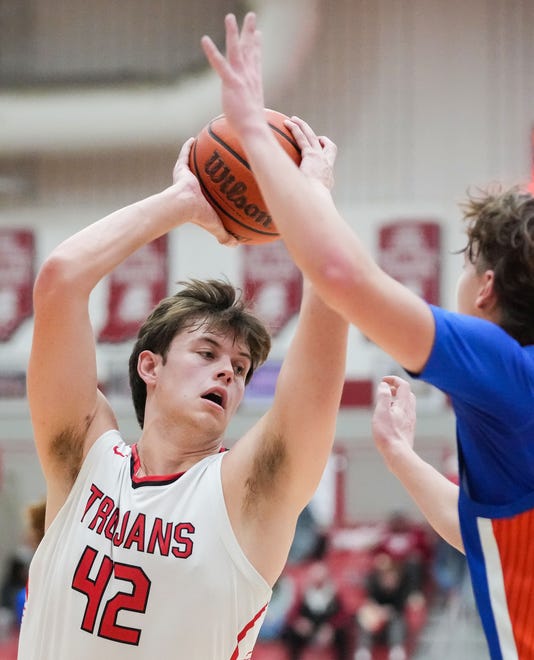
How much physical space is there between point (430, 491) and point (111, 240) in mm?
1241

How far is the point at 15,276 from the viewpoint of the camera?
14.8 m

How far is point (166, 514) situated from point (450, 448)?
417 inches

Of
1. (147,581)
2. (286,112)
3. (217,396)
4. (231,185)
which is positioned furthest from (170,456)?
(286,112)

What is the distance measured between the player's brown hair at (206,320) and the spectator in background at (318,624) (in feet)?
29.8

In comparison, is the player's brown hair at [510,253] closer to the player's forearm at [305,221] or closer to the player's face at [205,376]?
the player's forearm at [305,221]

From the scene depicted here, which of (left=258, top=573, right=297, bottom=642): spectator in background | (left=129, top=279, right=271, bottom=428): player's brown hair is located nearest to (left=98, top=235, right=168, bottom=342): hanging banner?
(left=258, top=573, right=297, bottom=642): spectator in background

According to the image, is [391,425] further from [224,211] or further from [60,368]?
[60,368]

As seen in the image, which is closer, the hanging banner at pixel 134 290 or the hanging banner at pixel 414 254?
the hanging banner at pixel 414 254

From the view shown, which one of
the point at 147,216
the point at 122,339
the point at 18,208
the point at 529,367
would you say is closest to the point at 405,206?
the point at 122,339

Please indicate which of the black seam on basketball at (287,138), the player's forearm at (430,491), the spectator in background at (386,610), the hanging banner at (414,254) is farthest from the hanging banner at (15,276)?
the player's forearm at (430,491)

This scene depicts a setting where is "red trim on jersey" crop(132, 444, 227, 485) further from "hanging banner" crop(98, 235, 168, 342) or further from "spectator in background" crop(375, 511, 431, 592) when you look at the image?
"hanging banner" crop(98, 235, 168, 342)

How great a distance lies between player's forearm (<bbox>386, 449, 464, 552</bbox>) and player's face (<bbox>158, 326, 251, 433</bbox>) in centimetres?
61

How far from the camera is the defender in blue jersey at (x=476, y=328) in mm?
2137

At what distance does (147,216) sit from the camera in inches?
128
